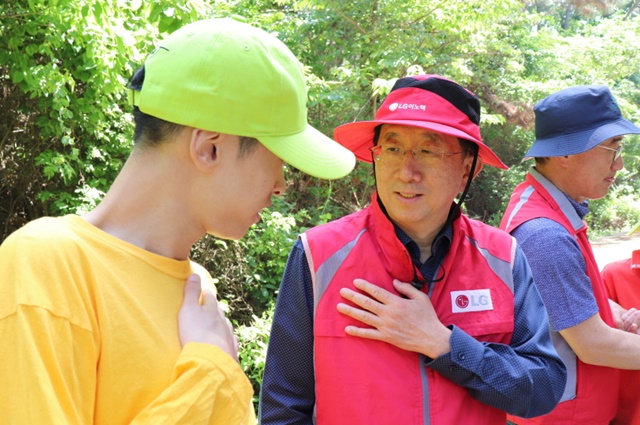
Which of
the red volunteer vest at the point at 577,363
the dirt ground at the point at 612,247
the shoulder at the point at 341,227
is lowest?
the dirt ground at the point at 612,247

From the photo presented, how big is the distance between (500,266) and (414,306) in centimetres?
34

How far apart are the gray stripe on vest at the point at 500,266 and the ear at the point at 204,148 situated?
108 cm

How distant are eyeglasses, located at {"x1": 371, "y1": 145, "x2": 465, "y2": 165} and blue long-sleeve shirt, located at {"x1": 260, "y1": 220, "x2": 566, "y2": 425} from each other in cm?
29

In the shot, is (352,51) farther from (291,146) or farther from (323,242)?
(291,146)

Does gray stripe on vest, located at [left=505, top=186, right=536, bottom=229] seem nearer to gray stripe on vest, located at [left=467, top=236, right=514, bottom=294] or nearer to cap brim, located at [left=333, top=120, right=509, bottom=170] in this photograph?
cap brim, located at [left=333, top=120, right=509, bottom=170]

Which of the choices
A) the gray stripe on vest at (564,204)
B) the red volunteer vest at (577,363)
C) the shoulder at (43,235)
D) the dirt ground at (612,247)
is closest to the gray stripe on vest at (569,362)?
the red volunteer vest at (577,363)

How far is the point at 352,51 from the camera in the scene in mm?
8148

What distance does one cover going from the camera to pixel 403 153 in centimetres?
208

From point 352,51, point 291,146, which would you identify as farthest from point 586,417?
point 352,51

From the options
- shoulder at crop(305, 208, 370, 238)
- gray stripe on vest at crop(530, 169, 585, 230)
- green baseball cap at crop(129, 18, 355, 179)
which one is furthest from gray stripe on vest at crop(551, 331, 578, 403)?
green baseball cap at crop(129, 18, 355, 179)

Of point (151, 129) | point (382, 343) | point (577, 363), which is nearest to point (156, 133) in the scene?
point (151, 129)

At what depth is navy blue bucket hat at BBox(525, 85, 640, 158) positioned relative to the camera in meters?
2.58

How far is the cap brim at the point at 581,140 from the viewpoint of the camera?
2.56m

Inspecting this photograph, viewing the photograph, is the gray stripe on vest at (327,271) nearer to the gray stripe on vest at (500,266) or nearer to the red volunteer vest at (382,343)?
the red volunteer vest at (382,343)
